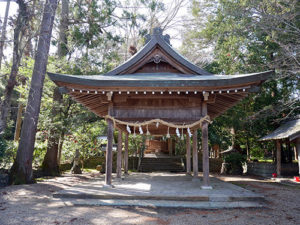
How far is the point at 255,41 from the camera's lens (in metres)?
15.5

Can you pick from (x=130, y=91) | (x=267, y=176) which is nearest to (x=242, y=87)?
(x=130, y=91)

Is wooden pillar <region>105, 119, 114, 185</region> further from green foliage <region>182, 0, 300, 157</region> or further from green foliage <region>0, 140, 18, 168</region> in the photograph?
green foliage <region>182, 0, 300, 157</region>

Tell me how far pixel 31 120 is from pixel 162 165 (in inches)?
423

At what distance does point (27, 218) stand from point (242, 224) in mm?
4905

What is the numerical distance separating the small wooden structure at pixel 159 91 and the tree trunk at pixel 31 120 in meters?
3.19

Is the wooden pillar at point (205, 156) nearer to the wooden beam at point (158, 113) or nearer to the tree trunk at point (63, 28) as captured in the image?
the wooden beam at point (158, 113)

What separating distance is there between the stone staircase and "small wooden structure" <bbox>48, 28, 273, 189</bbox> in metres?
8.63

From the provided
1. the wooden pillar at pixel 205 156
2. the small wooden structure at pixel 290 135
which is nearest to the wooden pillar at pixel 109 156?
the wooden pillar at pixel 205 156

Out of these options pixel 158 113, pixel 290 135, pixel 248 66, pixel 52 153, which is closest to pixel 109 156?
pixel 158 113

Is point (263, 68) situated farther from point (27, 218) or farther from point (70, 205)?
point (27, 218)

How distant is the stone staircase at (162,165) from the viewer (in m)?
Answer: 16.5

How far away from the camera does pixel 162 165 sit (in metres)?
17.1

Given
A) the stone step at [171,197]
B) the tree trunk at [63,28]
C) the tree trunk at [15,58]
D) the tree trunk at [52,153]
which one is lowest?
the stone step at [171,197]

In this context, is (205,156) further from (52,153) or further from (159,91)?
(52,153)
